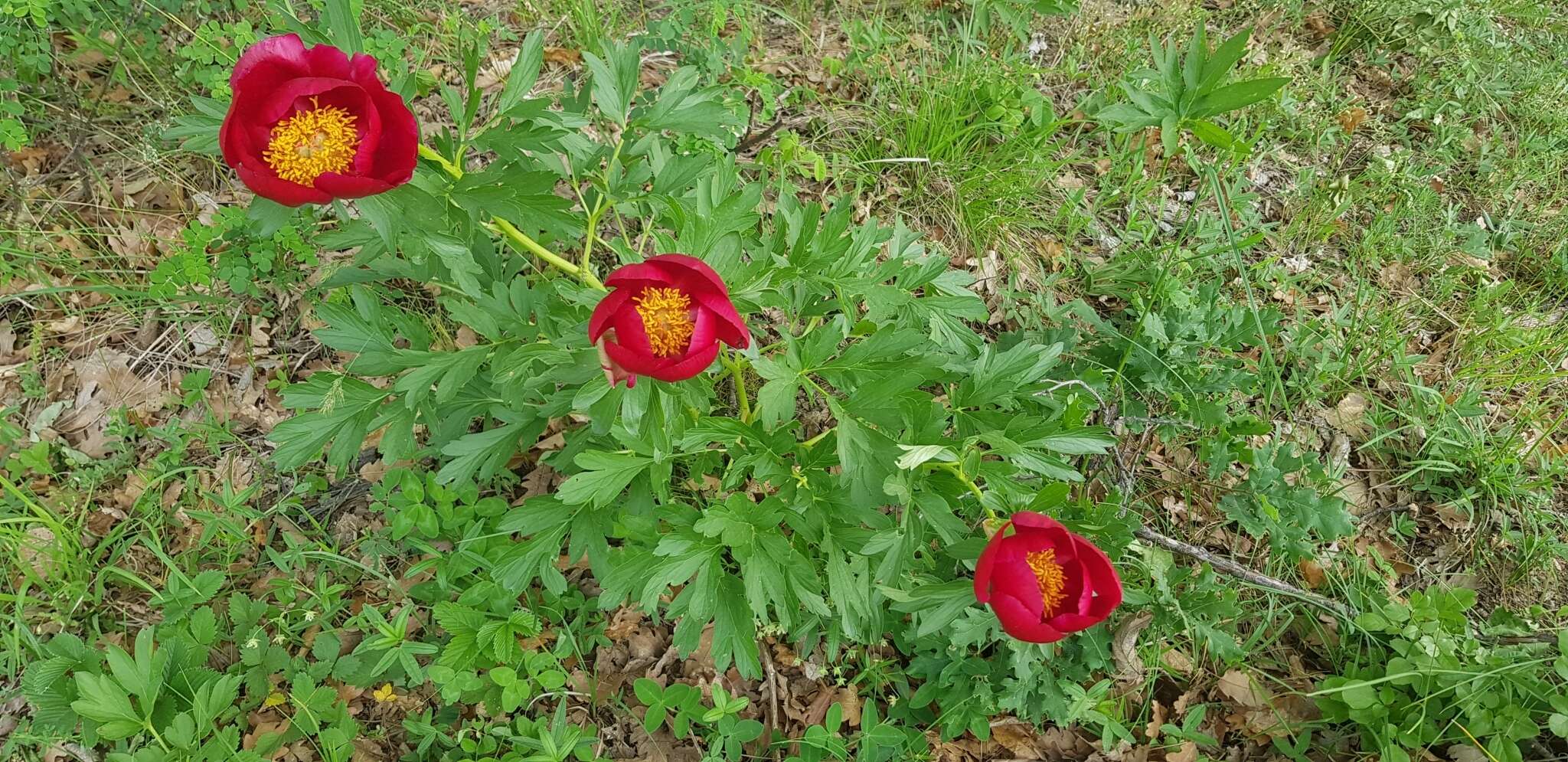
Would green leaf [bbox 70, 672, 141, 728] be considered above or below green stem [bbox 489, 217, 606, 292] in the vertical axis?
below

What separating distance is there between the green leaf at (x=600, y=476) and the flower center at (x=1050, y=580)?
0.79 m

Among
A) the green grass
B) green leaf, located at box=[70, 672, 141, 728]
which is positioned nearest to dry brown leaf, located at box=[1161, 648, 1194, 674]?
the green grass

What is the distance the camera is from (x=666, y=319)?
1.39 meters

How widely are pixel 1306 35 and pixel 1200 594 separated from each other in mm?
2903

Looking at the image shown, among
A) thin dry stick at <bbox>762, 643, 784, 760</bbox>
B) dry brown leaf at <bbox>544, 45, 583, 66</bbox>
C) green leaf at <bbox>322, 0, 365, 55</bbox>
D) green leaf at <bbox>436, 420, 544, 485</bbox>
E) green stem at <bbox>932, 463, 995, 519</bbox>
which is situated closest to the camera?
green leaf at <bbox>322, 0, 365, 55</bbox>

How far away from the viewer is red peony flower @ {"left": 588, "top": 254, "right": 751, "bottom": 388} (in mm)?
1358

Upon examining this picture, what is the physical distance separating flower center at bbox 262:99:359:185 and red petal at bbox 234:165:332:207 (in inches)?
1.3

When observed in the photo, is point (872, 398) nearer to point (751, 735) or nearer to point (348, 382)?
point (751, 735)

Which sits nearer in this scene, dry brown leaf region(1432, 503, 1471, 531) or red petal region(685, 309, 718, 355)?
red petal region(685, 309, 718, 355)

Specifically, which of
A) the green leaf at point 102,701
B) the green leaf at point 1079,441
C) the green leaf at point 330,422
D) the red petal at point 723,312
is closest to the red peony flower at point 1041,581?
the green leaf at point 1079,441

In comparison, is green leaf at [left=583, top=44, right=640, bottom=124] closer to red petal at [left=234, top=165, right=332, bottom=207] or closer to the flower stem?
the flower stem

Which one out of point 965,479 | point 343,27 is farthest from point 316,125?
point 965,479

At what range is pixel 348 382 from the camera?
1.92m

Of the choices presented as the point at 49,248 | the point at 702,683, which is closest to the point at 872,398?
the point at 702,683
